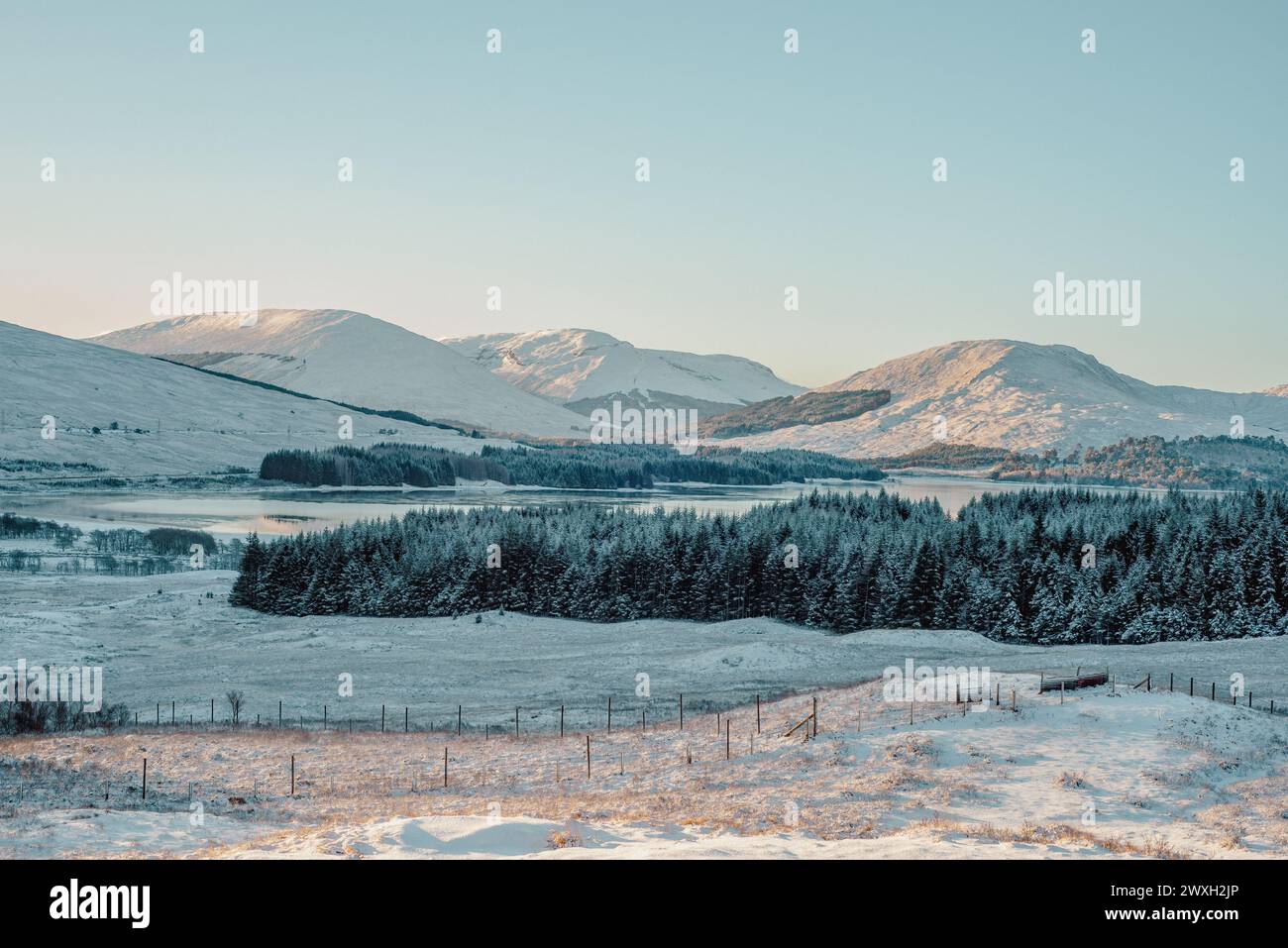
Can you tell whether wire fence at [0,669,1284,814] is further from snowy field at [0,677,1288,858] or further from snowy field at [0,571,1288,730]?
snowy field at [0,571,1288,730]

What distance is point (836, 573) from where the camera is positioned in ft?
314

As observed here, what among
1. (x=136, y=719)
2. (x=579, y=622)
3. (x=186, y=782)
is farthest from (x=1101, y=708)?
(x=579, y=622)

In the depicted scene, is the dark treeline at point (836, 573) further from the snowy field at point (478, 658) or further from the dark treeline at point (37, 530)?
the dark treeline at point (37, 530)

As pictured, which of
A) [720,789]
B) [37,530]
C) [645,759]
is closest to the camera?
[720,789]

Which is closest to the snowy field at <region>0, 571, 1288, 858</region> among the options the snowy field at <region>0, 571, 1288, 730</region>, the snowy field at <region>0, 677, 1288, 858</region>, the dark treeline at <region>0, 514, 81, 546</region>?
the snowy field at <region>0, 677, 1288, 858</region>

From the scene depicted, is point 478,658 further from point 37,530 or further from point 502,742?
point 37,530

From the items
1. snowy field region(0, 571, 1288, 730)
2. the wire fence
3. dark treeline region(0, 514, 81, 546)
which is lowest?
snowy field region(0, 571, 1288, 730)

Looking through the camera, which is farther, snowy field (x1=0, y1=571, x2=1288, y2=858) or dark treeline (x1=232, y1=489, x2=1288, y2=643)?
dark treeline (x1=232, y1=489, x2=1288, y2=643)

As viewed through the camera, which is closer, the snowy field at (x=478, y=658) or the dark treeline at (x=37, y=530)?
the snowy field at (x=478, y=658)

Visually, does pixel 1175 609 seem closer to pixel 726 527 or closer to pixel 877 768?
pixel 726 527

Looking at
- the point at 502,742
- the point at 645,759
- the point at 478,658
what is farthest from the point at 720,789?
the point at 478,658

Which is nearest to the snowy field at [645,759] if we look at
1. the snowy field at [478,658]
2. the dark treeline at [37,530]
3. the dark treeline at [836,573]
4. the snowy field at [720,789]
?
the snowy field at [720,789]

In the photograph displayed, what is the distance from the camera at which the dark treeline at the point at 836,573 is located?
8806cm

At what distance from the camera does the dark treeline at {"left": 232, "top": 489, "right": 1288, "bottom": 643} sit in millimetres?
88062
